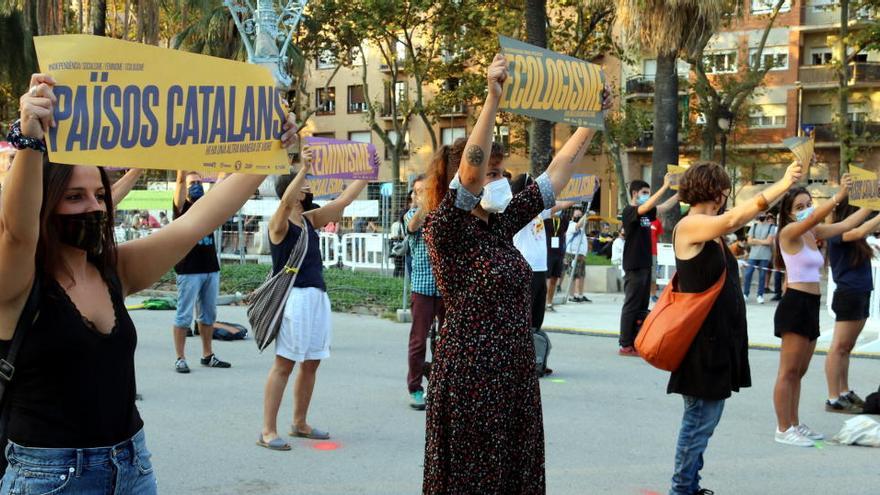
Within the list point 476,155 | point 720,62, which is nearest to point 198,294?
point 476,155

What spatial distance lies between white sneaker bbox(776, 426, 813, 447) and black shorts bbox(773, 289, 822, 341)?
0.69 m

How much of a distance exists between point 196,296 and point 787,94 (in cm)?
4129

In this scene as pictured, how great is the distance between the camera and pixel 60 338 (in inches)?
97.9

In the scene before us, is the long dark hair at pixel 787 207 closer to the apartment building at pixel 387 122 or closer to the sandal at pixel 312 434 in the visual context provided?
the sandal at pixel 312 434

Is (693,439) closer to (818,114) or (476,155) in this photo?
(476,155)

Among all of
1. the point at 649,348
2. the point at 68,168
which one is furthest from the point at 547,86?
the point at 68,168

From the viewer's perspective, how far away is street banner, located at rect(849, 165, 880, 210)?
7488mm

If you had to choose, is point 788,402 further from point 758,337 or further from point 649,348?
point 758,337

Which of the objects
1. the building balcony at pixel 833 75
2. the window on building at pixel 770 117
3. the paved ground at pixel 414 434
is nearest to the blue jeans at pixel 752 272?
the paved ground at pixel 414 434

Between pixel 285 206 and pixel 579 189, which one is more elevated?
pixel 579 189

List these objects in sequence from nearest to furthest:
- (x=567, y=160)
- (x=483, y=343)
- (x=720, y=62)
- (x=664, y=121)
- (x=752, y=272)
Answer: (x=483, y=343) < (x=567, y=160) < (x=664, y=121) < (x=752, y=272) < (x=720, y=62)

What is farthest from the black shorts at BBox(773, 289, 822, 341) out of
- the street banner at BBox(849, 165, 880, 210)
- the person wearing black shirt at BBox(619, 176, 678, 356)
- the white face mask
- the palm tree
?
the palm tree

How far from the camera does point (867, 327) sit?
472 inches

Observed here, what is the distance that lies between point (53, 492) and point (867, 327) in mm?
11550
